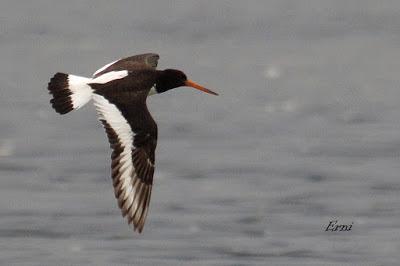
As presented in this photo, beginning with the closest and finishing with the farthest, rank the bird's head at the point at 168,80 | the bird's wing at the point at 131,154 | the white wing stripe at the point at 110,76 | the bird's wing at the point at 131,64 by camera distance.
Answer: the bird's wing at the point at 131,154 → the white wing stripe at the point at 110,76 → the bird's head at the point at 168,80 → the bird's wing at the point at 131,64

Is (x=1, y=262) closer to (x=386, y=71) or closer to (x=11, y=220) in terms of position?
(x=11, y=220)

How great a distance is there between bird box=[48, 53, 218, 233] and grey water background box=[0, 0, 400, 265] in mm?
2462

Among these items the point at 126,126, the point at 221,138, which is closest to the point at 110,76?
the point at 126,126

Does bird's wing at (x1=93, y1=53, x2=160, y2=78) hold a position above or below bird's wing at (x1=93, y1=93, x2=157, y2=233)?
below

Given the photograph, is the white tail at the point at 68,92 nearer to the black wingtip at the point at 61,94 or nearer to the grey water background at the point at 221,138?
the black wingtip at the point at 61,94

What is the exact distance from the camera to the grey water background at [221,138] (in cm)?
1337

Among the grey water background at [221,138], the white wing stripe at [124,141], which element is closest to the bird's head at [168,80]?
the white wing stripe at [124,141]

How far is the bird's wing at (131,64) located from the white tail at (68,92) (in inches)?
25.2

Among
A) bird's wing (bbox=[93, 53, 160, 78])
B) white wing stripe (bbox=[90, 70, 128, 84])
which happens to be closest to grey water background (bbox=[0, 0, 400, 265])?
bird's wing (bbox=[93, 53, 160, 78])

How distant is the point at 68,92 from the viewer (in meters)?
10.5

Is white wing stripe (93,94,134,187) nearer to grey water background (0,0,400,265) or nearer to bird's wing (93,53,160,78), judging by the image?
bird's wing (93,53,160,78)

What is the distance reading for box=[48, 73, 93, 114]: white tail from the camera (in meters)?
10.4

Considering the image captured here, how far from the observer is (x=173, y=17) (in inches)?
1013

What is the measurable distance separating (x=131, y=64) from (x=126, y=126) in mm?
1609
